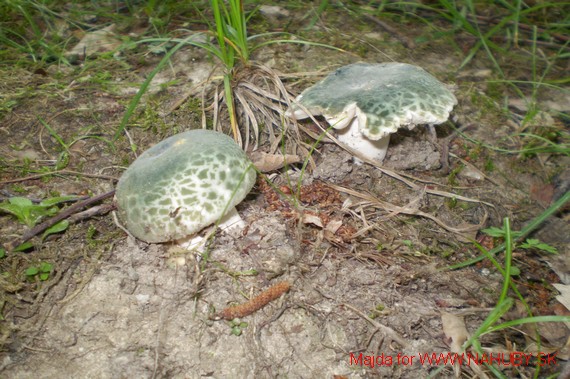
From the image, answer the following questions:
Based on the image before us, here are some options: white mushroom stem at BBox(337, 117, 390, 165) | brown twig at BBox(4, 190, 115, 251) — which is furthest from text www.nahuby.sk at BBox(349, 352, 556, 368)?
brown twig at BBox(4, 190, 115, 251)

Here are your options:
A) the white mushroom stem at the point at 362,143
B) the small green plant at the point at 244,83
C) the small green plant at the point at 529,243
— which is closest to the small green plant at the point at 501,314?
the small green plant at the point at 529,243

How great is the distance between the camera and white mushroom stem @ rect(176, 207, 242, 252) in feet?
7.43

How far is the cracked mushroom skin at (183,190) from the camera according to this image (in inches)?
77.3

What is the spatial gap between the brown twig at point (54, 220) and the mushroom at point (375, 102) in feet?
4.07

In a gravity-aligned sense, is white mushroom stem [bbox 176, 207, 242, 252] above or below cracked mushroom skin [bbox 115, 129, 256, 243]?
below

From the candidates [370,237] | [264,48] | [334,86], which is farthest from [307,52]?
[370,237]

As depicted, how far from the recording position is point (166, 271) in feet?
7.29

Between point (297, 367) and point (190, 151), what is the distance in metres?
1.11

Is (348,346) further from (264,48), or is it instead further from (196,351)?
(264,48)

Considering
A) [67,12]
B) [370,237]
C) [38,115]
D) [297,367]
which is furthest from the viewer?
[67,12]

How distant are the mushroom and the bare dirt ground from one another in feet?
0.78

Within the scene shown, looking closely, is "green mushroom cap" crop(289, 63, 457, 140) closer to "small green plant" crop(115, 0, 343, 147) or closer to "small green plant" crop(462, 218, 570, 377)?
"small green plant" crop(115, 0, 343, 147)

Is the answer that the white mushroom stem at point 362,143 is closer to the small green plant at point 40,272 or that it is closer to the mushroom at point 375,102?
the mushroom at point 375,102

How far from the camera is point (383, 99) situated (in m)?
2.29
